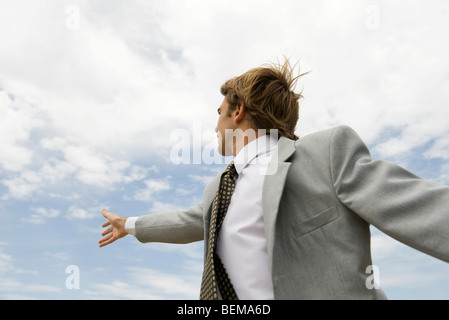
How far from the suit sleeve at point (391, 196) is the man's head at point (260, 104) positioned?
722 mm

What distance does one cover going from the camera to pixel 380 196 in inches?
88.9

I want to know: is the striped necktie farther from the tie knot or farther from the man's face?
the man's face

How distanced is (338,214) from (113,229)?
2287 mm

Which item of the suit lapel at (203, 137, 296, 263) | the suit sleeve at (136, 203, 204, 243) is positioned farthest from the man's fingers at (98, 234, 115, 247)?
the suit lapel at (203, 137, 296, 263)

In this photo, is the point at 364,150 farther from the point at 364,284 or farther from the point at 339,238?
the point at 364,284

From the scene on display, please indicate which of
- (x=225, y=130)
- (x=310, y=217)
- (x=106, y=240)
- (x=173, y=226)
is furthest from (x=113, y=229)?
(x=310, y=217)

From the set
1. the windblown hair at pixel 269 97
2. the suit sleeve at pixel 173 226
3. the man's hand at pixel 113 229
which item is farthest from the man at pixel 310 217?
the man's hand at pixel 113 229

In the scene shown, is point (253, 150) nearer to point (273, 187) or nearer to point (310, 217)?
point (273, 187)

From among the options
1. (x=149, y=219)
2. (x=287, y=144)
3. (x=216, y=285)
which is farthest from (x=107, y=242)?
(x=287, y=144)

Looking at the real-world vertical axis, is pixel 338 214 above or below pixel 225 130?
below

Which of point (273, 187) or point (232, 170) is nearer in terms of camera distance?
point (273, 187)

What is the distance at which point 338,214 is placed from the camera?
7.92 feet

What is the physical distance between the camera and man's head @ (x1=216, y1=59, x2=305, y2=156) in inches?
124
